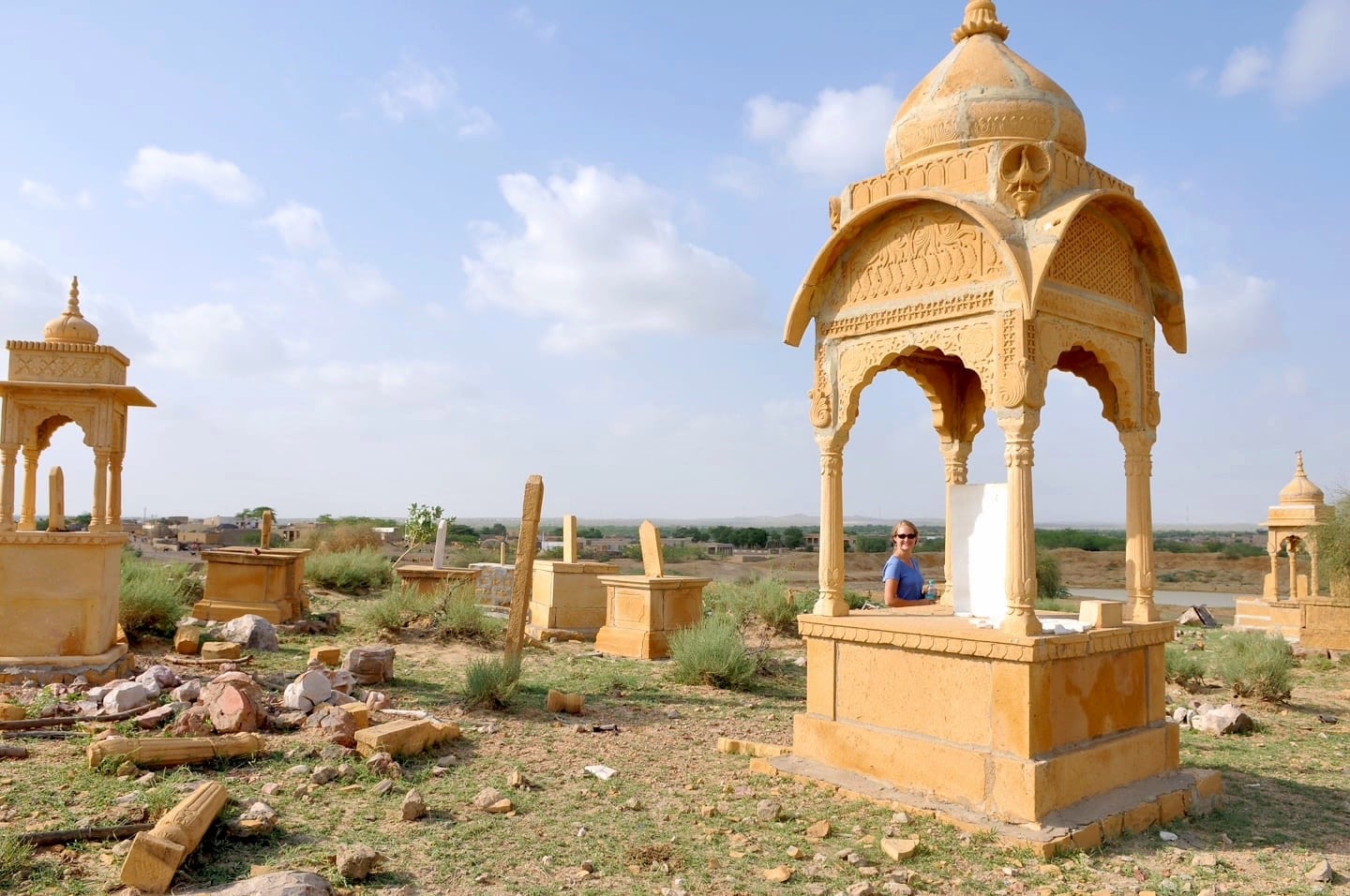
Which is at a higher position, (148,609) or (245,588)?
(245,588)

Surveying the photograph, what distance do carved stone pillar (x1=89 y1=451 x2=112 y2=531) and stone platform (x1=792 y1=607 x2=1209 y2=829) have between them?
743 centimetres

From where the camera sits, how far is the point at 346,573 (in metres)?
18.6

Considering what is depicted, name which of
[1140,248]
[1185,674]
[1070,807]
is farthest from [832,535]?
[1185,674]

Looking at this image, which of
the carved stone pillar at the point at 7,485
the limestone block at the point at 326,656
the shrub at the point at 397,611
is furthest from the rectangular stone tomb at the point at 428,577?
the carved stone pillar at the point at 7,485

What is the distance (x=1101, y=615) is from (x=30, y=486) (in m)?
10.8

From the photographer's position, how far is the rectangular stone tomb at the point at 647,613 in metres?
11.9

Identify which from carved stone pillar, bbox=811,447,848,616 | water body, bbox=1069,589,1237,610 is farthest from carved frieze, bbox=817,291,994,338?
water body, bbox=1069,589,1237,610

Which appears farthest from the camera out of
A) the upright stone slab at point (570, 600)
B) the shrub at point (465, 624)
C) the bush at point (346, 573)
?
the bush at point (346, 573)

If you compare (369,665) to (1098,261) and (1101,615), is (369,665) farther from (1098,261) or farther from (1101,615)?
(1098,261)

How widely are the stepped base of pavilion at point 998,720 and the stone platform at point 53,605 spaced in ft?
22.9

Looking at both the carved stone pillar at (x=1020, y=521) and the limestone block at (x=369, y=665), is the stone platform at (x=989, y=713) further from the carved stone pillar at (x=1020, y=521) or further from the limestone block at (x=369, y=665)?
the limestone block at (x=369, y=665)

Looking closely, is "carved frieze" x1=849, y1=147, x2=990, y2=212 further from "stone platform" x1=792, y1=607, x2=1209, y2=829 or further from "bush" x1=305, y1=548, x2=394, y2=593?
"bush" x1=305, y1=548, x2=394, y2=593

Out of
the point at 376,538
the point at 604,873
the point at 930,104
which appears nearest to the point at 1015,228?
the point at 930,104

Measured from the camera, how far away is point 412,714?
7164 mm
